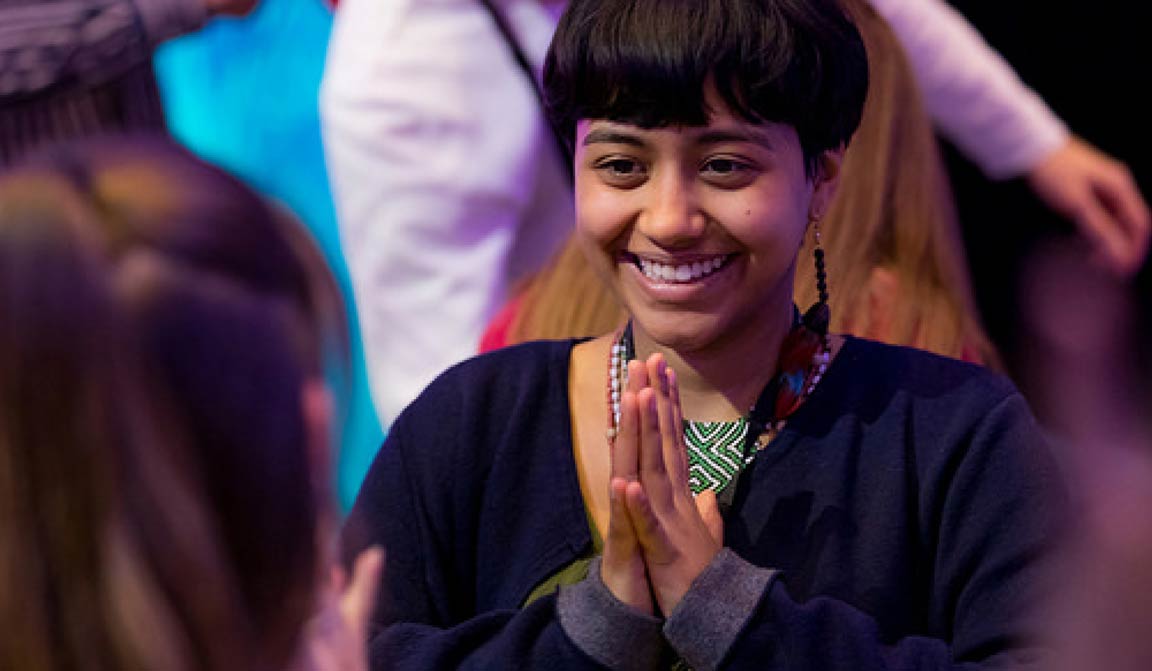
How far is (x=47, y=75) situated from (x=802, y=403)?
1.44 meters

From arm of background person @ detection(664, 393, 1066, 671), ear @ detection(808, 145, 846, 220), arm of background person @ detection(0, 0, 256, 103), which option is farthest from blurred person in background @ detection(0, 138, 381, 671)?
arm of background person @ detection(0, 0, 256, 103)

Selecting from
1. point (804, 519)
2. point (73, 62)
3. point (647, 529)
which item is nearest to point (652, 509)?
point (647, 529)

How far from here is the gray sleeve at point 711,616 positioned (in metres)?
1.45

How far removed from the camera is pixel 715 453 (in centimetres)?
169

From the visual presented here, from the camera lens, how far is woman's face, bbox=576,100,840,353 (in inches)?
64.9

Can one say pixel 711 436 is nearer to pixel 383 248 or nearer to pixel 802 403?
pixel 802 403

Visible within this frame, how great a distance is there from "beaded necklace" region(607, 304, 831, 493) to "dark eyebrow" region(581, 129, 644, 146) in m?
0.25

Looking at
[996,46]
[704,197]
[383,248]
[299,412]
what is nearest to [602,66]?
[704,197]


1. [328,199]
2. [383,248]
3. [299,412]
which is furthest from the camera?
[328,199]

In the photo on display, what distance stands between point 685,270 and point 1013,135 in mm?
1319

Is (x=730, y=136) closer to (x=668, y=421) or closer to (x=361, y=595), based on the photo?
(x=668, y=421)

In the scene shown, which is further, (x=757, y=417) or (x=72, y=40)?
(x=72, y=40)

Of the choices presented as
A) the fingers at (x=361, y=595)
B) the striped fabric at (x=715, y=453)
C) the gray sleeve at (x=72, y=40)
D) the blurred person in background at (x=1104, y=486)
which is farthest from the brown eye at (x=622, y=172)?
the gray sleeve at (x=72, y=40)

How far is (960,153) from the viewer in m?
2.87
